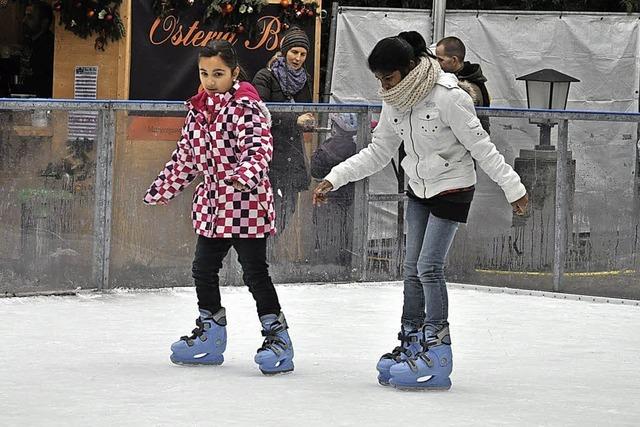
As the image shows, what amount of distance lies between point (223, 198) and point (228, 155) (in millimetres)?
178

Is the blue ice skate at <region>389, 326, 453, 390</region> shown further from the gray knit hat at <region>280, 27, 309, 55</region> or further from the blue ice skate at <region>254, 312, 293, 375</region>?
the gray knit hat at <region>280, 27, 309, 55</region>

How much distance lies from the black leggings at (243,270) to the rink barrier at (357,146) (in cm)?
215

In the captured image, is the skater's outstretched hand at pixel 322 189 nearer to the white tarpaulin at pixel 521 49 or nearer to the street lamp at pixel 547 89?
the street lamp at pixel 547 89

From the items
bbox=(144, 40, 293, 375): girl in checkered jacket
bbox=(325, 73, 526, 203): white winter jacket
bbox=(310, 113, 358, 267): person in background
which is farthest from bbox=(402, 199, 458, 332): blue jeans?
bbox=(310, 113, 358, 267): person in background

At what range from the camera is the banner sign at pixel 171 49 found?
33.9ft

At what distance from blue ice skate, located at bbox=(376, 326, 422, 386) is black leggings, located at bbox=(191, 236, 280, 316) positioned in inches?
20.6

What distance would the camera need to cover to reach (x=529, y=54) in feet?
36.8

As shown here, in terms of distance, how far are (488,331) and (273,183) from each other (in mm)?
1855

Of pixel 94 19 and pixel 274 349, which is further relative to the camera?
pixel 94 19

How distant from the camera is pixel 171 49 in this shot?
10.4 m

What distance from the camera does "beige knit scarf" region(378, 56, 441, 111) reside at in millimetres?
5652

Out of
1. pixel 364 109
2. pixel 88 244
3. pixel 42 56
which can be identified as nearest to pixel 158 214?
pixel 88 244

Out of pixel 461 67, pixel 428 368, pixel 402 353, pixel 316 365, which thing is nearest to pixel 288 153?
pixel 461 67

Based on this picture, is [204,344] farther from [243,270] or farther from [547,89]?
[547,89]
